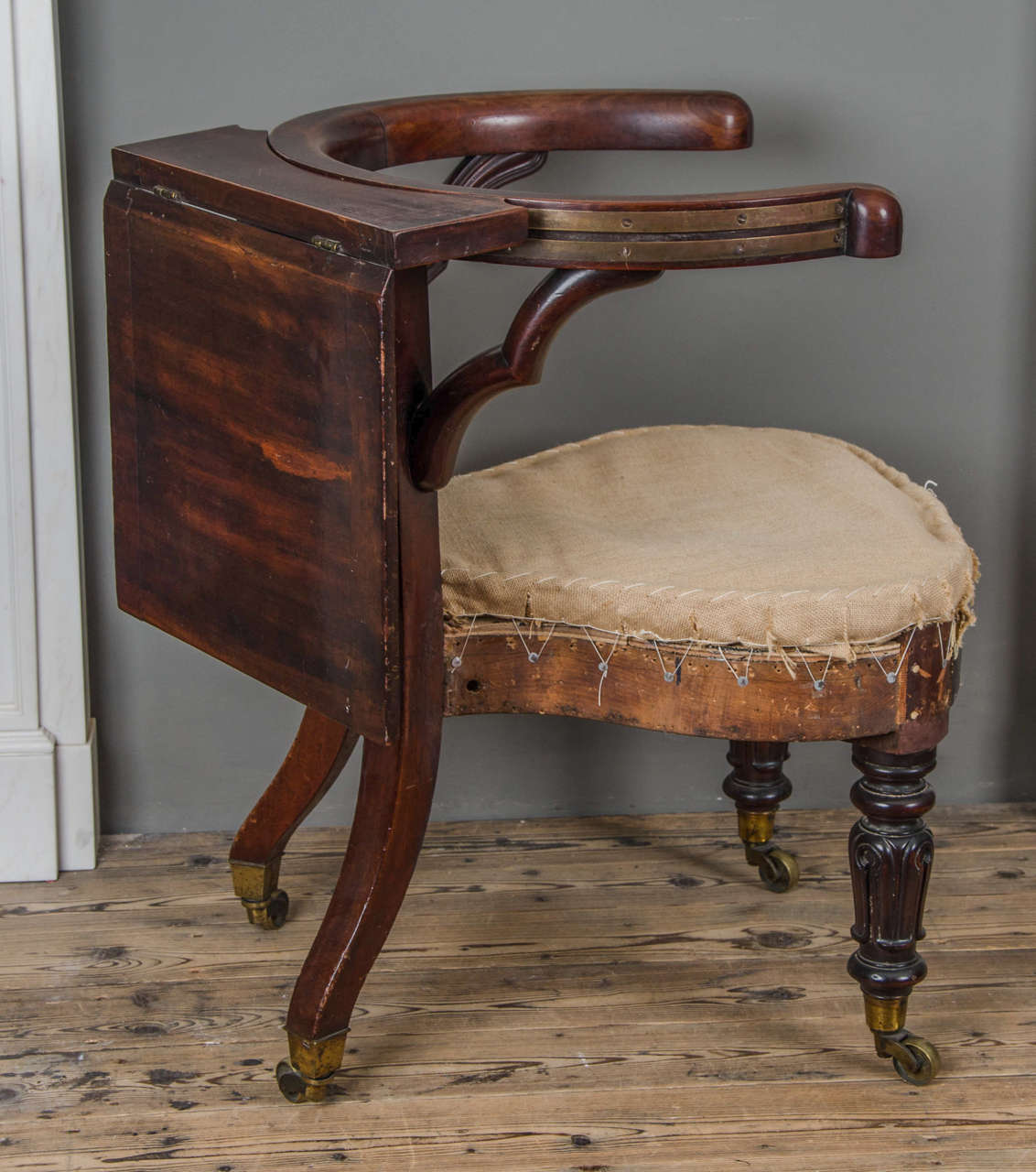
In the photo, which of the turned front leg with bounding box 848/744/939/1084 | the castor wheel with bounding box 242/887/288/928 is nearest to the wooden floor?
the castor wheel with bounding box 242/887/288/928

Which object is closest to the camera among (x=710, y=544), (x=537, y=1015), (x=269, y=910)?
(x=710, y=544)

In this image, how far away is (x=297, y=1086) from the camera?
1.34 m

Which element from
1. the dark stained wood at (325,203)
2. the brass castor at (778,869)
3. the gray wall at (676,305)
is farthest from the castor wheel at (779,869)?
the dark stained wood at (325,203)

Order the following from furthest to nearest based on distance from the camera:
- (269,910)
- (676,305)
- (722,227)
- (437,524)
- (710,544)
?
1. (676,305)
2. (269,910)
3. (710,544)
4. (437,524)
5. (722,227)

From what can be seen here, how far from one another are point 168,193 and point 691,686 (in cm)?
56

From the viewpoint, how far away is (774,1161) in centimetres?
128

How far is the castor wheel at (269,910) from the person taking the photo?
1.61 meters

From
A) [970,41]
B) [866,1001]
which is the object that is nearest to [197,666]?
[866,1001]

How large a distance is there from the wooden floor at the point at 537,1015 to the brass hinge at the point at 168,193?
0.76 metres

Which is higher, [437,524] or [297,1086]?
[437,524]

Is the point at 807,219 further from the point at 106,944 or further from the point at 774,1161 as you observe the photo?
the point at 106,944

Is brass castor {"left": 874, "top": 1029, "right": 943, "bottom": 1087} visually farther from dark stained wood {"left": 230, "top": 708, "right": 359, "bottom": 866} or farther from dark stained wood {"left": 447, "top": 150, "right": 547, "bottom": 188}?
dark stained wood {"left": 447, "top": 150, "right": 547, "bottom": 188}

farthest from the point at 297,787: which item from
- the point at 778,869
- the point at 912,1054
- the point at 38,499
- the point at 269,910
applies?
the point at 912,1054

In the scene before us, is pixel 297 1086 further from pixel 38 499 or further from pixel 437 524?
pixel 38 499
